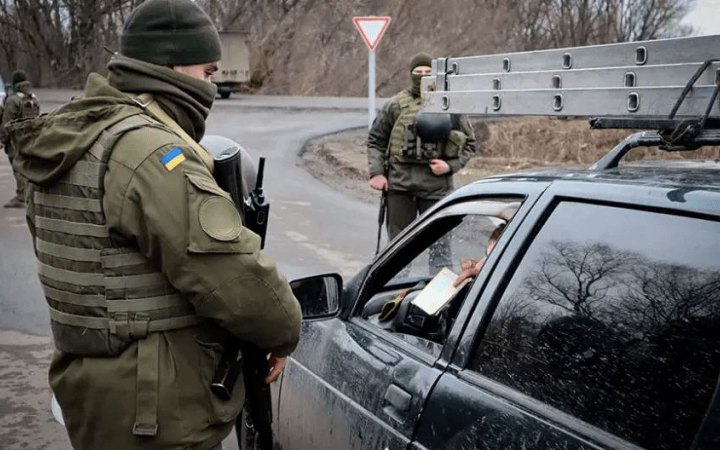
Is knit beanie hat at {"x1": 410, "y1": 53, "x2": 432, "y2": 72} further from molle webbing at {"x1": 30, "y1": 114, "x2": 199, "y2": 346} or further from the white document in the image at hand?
molle webbing at {"x1": 30, "y1": 114, "x2": 199, "y2": 346}

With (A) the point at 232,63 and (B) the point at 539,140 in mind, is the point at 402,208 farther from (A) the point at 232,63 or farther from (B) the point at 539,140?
(A) the point at 232,63

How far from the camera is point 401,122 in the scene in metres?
6.93

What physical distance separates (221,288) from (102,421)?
52 centimetres

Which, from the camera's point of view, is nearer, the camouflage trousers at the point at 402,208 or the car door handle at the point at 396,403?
the car door handle at the point at 396,403

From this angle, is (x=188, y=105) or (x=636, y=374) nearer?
(x=636, y=374)

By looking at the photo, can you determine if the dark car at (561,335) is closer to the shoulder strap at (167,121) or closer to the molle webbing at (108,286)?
the molle webbing at (108,286)

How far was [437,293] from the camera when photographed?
3.14 m

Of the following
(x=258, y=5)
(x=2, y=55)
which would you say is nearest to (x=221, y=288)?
(x=258, y=5)

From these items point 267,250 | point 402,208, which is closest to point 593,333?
point 402,208

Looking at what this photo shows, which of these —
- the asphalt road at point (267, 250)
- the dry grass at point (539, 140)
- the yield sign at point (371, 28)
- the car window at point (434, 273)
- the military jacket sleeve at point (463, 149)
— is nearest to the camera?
the car window at point (434, 273)

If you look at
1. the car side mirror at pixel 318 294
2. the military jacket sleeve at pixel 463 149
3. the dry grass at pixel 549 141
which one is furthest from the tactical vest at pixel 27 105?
the dry grass at pixel 549 141

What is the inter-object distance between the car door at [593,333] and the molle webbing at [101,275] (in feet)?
2.57

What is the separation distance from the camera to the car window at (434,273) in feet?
9.75

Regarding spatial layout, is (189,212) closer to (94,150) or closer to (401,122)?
(94,150)
